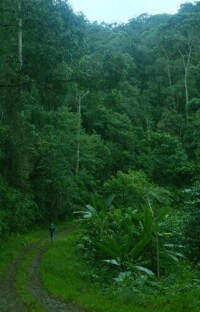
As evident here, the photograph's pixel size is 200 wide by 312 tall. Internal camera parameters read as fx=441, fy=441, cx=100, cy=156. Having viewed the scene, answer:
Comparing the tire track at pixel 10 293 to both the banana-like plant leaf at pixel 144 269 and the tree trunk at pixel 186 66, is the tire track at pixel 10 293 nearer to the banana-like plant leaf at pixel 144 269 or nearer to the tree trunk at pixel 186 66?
the banana-like plant leaf at pixel 144 269

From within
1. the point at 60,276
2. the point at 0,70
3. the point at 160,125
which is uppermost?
the point at 0,70

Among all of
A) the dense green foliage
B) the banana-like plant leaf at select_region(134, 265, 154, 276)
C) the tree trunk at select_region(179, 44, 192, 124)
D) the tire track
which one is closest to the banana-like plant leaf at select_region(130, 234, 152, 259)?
the dense green foliage

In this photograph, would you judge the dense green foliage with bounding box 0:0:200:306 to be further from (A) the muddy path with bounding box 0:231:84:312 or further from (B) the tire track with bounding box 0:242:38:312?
(B) the tire track with bounding box 0:242:38:312

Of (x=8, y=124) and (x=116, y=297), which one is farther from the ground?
(x=8, y=124)

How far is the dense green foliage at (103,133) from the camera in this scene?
1391 centimetres

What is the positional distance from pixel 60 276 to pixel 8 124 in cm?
571

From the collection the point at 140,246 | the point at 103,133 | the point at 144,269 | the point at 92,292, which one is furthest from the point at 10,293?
the point at 103,133

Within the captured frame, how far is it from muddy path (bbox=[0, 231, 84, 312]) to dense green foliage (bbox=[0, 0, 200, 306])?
2.60 meters

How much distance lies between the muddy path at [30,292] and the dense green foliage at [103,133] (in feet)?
8.52

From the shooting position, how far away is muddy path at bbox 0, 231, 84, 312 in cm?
1175

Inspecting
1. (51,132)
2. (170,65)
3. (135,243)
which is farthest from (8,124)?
(170,65)

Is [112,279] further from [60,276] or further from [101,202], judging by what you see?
[101,202]

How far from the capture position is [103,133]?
41.4 m

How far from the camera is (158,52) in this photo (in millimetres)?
55094
